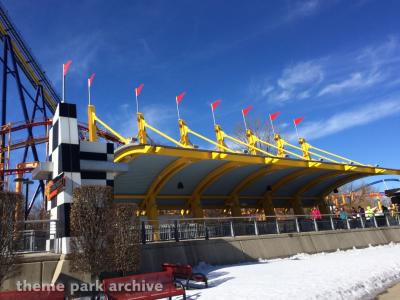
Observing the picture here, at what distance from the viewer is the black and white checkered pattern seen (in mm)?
11247

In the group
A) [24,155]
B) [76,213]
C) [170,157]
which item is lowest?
[76,213]

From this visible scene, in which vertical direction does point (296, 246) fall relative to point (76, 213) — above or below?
below

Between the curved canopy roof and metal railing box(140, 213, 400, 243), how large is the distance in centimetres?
293

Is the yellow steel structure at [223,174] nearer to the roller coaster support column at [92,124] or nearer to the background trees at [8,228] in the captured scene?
the roller coaster support column at [92,124]

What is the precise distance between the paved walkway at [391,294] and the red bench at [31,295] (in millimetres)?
7404

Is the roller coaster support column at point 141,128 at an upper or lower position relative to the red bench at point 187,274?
upper

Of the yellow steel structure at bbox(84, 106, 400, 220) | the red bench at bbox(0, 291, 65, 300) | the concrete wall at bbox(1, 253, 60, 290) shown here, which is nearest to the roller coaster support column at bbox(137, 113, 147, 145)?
the yellow steel structure at bbox(84, 106, 400, 220)

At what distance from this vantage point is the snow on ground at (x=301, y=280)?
340 inches

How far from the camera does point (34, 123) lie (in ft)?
104

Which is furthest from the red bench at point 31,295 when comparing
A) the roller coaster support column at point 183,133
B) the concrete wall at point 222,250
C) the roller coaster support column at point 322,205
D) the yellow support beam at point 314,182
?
the roller coaster support column at point 322,205

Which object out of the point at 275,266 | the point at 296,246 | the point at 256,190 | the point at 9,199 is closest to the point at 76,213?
the point at 9,199

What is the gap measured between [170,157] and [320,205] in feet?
63.5

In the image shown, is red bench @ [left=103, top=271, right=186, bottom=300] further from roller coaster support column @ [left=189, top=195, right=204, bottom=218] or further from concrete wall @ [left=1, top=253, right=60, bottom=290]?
roller coaster support column @ [left=189, top=195, right=204, bottom=218]

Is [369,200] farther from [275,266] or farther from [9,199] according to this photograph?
[9,199]
